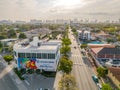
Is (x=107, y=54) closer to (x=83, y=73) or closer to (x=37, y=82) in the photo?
(x=83, y=73)

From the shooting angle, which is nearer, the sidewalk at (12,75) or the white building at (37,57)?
the sidewalk at (12,75)

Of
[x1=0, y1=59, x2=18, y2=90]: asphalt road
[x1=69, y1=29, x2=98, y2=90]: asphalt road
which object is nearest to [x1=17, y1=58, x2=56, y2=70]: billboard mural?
[x1=0, y1=59, x2=18, y2=90]: asphalt road

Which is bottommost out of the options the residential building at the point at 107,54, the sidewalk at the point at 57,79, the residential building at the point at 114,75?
the sidewalk at the point at 57,79

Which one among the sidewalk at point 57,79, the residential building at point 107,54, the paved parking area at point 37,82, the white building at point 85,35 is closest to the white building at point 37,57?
the sidewalk at point 57,79

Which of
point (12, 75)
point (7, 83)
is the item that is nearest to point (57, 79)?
point (7, 83)

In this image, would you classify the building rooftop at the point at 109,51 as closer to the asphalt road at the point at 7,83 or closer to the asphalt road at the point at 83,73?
the asphalt road at the point at 83,73

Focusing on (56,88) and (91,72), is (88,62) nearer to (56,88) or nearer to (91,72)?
(91,72)

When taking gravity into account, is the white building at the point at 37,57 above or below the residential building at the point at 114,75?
above

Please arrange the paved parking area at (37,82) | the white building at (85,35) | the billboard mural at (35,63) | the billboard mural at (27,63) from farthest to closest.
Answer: the white building at (85,35)
the billboard mural at (27,63)
the billboard mural at (35,63)
the paved parking area at (37,82)

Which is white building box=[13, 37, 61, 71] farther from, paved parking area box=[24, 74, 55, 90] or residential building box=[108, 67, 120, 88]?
residential building box=[108, 67, 120, 88]

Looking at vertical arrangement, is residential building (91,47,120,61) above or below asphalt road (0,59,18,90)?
above
